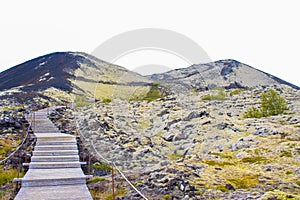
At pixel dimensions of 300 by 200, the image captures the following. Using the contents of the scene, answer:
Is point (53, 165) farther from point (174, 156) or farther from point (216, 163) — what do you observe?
point (216, 163)

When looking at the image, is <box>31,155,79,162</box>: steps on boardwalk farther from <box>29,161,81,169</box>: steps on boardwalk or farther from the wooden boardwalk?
<box>29,161,81,169</box>: steps on boardwalk

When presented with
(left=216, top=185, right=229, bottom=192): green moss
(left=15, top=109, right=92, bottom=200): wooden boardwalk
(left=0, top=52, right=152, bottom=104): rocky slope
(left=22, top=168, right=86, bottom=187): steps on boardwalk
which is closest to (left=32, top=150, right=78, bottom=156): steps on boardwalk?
(left=15, top=109, right=92, bottom=200): wooden boardwalk

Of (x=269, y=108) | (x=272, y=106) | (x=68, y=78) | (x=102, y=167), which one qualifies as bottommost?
(x=102, y=167)

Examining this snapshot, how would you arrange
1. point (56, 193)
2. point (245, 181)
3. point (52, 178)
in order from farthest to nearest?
point (52, 178)
point (56, 193)
point (245, 181)

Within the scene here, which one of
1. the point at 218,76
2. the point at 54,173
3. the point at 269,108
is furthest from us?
the point at 218,76

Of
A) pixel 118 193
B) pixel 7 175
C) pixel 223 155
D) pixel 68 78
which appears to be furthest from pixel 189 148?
pixel 68 78

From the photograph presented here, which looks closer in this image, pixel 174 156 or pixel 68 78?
pixel 174 156

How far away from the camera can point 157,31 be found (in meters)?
19.4

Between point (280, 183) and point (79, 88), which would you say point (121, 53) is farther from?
point (79, 88)

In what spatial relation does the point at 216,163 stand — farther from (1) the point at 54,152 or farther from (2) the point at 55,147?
(2) the point at 55,147

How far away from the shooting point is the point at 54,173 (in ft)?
27.9

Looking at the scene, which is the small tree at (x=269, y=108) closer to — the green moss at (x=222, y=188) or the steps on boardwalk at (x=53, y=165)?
the green moss at (x=222, y=188)

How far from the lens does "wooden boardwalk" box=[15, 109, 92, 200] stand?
6.91 metres

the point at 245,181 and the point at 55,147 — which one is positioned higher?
the point at 55,147
